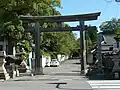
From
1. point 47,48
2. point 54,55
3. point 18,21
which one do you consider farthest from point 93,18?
point 54,55

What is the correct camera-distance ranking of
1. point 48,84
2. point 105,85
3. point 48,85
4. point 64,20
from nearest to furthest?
point 105,85, point 48,85, point 48,84, point 64,20

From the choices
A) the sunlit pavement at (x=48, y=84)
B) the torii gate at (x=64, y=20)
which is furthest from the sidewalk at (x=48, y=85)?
the torii gate at (x=64, y=20)

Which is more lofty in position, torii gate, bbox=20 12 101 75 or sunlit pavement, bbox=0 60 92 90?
torii gate, bbox=20 12 101 75

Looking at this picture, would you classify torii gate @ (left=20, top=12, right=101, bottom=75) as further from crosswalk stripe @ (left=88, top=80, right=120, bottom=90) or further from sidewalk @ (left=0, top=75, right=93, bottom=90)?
crosswalk stripe @ (left=88, top=80, right=120, bottom=90)

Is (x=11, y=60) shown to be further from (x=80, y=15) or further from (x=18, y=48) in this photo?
(x=18, y=48)

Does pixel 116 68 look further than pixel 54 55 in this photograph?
No

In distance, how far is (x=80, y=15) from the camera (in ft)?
128

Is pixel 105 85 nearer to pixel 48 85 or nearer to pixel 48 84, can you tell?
pixel 48 85

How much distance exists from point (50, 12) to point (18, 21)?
41.6 ft

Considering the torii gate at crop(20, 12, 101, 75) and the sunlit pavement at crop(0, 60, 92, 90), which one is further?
the torii gate at crop(20, 12, 101, 75)

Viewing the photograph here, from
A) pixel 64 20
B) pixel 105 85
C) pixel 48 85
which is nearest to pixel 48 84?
pixel 48 85

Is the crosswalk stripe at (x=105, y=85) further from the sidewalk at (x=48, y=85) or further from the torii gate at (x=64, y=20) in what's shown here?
the torii gate at (x=64, y=20)

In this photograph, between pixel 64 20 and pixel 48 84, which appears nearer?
pixel 48 84

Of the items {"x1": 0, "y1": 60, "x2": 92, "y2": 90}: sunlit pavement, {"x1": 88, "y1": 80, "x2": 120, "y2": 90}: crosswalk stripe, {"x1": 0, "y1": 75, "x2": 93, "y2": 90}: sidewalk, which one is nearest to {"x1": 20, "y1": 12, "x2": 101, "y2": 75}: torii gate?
{"x1": 0, "y1": 60, "x2": 92, "y2": 90}: sunlit pavement
